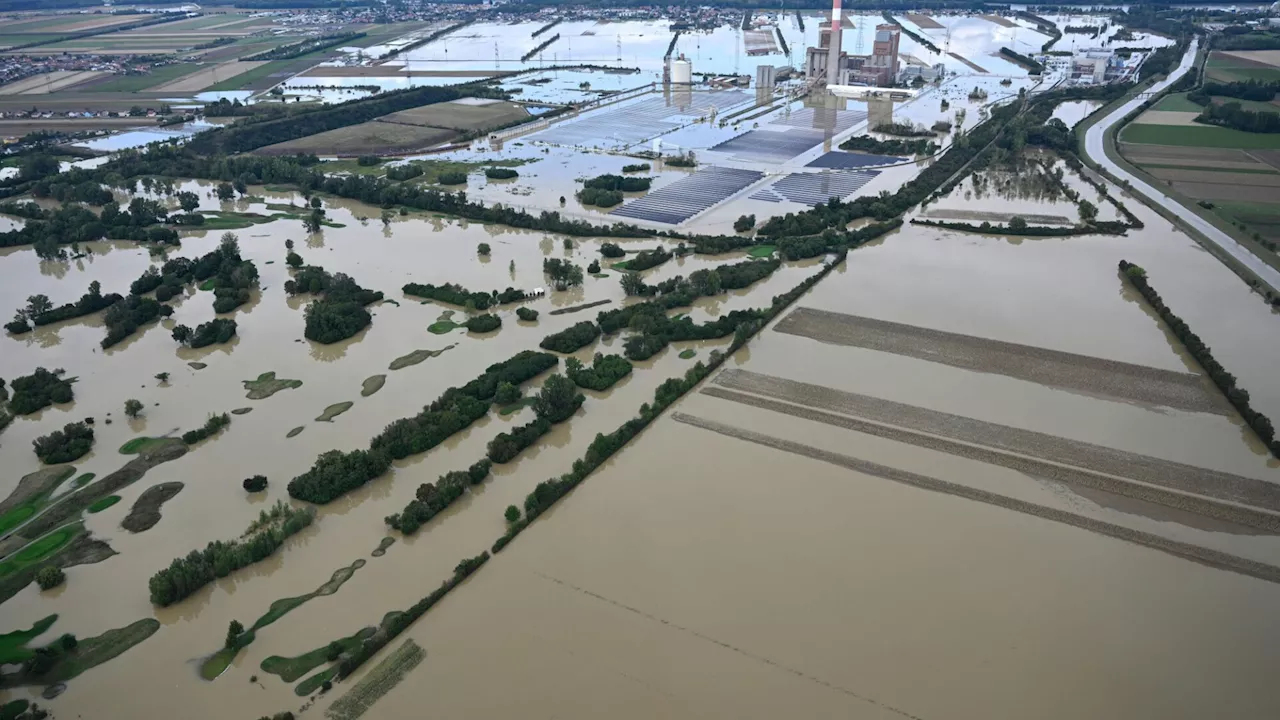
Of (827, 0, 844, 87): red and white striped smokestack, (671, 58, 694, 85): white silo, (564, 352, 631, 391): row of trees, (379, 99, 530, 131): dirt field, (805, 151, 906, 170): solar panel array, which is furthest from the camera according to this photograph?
(671, 58, 694, 85): white silo

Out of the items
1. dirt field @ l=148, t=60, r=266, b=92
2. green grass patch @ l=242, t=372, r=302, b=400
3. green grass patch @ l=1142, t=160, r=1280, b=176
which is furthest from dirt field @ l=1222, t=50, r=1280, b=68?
dirt field @ l=148, t=60, r=266, b=92

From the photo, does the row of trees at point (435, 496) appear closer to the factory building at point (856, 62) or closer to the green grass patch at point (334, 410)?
the green grass patch at point (334, 410)

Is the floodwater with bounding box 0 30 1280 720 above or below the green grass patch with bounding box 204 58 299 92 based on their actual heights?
below

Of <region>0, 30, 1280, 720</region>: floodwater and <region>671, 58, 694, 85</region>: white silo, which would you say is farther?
<region>671, 58, 694, 85</region>: white silo

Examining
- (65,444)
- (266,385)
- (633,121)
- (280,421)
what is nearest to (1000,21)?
(633,121)

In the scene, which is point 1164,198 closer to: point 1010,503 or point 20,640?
point 1010,503

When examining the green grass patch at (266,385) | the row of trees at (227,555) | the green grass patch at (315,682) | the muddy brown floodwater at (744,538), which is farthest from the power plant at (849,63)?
the green grass patch at (315,682)

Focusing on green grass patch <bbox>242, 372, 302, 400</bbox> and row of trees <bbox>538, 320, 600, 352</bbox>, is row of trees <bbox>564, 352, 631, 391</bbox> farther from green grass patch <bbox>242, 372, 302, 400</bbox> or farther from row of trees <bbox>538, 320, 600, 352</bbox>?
green grass patch <bbox>242, 372, 302, 400</bbox>
